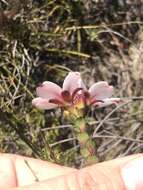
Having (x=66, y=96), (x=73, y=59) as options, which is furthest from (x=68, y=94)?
(x=73, y=59)

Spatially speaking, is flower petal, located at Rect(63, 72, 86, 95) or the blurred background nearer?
flower petal, located at Rect(63, 72, 86, 95)

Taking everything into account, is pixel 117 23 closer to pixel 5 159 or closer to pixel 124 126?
pixel 124 126

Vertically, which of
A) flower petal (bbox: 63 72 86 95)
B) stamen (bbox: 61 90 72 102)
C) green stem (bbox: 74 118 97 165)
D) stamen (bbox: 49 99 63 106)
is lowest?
green stem (bbox: 74 118 97 165)

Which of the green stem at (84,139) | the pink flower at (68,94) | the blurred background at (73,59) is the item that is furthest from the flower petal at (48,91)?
the blurred background at (73,59)

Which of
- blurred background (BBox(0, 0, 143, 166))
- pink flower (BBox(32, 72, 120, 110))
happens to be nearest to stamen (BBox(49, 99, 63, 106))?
pink flower (BBox(32, 72, 120, 110))

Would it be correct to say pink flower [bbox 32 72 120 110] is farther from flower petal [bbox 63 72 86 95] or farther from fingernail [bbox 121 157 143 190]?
fingernail [bbox 121 157 143 190]
